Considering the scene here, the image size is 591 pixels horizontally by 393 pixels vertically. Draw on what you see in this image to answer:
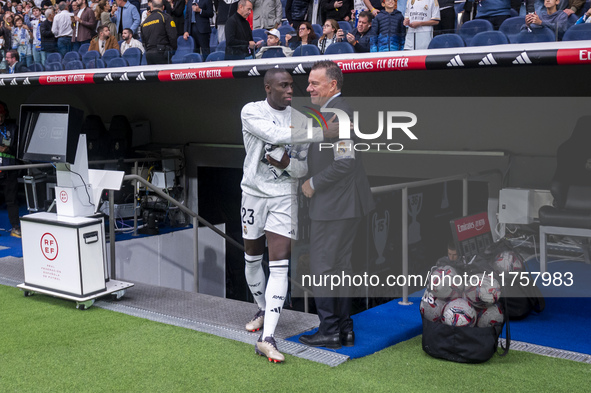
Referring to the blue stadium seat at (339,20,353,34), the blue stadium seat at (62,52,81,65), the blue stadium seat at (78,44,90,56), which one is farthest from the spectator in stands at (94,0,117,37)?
the blue stadium seat at (339,20,353,34)

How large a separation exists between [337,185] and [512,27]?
11.0 feet

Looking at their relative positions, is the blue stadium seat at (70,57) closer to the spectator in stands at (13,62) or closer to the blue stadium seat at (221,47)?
the spectator in stands at (13,62)

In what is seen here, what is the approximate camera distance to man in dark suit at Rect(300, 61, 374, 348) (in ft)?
11.6

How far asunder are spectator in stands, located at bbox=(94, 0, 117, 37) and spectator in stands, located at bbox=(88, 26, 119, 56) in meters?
0.38

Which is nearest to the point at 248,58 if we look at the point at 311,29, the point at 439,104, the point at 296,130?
the point at 311,29

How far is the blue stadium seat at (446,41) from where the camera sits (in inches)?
247

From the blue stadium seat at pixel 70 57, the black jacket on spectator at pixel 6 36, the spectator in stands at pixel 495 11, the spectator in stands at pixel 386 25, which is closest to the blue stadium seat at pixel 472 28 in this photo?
the spectator in stands at pixel 495 11

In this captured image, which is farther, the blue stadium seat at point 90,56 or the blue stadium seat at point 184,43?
the blue stadium seat at point 90,56

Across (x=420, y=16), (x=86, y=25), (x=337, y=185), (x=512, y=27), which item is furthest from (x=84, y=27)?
(x=337, y=185)

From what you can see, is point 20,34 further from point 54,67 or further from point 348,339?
point 348,339

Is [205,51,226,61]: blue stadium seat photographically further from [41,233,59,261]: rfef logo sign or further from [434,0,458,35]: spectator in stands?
[41,233,59,261]: rfef logo sign

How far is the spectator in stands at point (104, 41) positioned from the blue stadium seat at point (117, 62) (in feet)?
3.27

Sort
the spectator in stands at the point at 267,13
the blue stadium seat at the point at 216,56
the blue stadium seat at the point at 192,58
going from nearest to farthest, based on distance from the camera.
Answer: the blue stadium seat at the point at 216,56 < the blue stadium seat at the point at 192,58 < the spectator in stands at the point at 267,13

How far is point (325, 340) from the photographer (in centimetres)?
371
